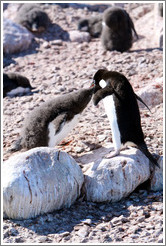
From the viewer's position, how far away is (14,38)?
28.0ft

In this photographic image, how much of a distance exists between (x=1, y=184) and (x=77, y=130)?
75.5 inches

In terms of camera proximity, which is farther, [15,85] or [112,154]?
[15,85]

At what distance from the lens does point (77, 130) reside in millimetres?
4895

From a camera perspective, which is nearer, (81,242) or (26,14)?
(81,242)

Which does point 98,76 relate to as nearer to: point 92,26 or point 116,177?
point 116,177

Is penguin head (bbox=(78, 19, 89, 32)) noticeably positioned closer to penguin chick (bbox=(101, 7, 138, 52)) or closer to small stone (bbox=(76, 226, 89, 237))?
penguin chick (bbox=(101, 7, 138, 52))

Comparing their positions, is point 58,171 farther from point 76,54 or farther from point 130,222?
point 76,54

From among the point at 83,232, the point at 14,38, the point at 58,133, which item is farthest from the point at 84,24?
the point at 83,232

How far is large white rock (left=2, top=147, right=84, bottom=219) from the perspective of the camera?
310 centimetres

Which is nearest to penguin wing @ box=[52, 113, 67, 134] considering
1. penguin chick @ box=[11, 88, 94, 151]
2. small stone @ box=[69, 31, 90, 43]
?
penguin chick @ box=[11, 88, 94, 151]

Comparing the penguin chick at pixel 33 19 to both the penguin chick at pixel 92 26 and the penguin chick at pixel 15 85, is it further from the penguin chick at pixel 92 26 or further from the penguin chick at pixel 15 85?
the penguin chick at pixel 15 85

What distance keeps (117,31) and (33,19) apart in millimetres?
2214

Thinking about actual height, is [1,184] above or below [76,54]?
below

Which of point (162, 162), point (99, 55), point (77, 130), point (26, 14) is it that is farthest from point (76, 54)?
point (162, 162)
